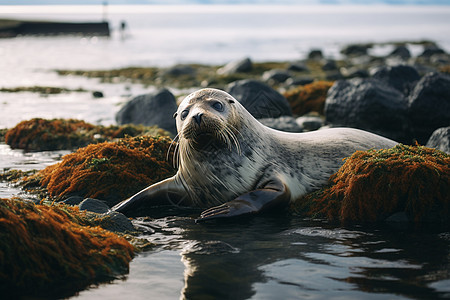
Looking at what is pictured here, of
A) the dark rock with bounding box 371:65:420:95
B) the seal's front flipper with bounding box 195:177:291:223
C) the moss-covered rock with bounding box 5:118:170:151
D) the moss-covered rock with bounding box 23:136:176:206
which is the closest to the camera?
the seal's front flipper with bounding box 195:177:291:223

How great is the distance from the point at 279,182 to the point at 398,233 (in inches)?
61.9

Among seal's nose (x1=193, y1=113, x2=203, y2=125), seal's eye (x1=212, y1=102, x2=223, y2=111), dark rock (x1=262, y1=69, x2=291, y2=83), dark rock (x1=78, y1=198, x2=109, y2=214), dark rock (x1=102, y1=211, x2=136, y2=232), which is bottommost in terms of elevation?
dark rock (x1=102, y1=211, x2=136, y2=232)

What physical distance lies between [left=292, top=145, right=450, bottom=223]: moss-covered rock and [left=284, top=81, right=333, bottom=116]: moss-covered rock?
1018 cm

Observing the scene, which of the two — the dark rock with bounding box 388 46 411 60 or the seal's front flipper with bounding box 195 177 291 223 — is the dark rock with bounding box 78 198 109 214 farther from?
the dark rock with bounding box 388 46 411 60

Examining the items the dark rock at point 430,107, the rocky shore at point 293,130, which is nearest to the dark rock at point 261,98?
the rocky shore at point 293,130

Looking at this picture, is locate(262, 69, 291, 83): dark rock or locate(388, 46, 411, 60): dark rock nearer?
locate(262, 69, 291, 83): dark rock

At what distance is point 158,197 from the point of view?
747cm

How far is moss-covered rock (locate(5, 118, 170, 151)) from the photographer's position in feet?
40.2

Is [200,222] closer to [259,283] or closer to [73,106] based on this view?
[259,283]

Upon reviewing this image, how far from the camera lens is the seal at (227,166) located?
6820 millimetres

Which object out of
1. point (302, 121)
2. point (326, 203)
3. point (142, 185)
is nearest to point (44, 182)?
point (142, 185)

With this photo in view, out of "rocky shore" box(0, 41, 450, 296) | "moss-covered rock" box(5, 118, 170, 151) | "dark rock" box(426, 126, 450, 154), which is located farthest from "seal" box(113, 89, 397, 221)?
"moss-covered rock" box(5, 118, 170, 151)

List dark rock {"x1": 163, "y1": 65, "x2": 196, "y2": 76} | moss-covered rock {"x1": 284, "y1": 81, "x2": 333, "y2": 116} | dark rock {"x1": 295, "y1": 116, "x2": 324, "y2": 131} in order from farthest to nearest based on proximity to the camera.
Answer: dark rock {"x1": 163, "y1": 65, "x2": 196, "y2": 76}, moss-covered rock {"x1": 284, "y1": 81, "x2": 333, "y2": 116}, dark rock {"x1": 295, "y1": 116, "x2": 324, "y2": 131}

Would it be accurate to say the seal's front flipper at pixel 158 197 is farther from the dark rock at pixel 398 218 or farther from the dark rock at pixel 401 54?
the dark rock at pixel 401 54
